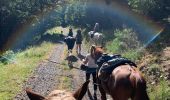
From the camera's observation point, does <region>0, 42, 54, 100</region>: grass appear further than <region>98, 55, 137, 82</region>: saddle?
Yes

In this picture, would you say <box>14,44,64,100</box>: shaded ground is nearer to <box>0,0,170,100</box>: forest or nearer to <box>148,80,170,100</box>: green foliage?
<box>0,0,170,100</box>: forest

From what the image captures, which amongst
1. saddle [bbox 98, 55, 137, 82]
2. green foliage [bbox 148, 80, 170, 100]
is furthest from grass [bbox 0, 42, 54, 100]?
saddle [bbox 98, 55, 137, 82]

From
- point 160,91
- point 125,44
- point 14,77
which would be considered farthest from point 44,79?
point 125,44

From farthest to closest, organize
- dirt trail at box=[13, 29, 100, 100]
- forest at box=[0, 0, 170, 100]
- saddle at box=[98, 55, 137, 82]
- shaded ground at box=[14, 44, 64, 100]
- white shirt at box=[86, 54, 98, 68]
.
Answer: forest at box=[0, 0, 170, 100], dirt trail at box=[13, 29, 100, 100], shaded ground at box=[14, 44, 64, 100], white shirt at box=[86, 54, 98, 68], saddle at box=[98, 55, 137, 82]

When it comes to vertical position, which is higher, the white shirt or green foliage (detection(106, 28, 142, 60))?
the white shirt

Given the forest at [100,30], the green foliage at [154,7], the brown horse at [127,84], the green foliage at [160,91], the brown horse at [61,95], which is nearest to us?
the brown horse at [61,95]

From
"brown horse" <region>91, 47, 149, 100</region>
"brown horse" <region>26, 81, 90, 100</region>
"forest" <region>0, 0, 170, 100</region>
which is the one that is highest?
"brown horse" <region>26, 81, 90, 100</region>

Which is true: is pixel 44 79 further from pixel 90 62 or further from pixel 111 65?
pixel 111 65

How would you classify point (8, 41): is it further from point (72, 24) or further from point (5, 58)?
Result: point (5, 58)

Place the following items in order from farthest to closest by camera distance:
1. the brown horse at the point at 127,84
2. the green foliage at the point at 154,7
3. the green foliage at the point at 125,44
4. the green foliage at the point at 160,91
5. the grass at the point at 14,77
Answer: the green foliage at the point at 154,7
the green foliage at the point at 125,44
the grass at the point at 14,77
the green foliage at the point at 160,91
the brown horse at the point at 127,84

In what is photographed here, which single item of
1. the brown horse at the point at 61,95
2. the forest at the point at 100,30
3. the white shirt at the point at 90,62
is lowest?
the forest at the point at 100,30

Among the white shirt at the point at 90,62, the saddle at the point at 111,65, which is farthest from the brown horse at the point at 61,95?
the white shirt at the point at 90,62

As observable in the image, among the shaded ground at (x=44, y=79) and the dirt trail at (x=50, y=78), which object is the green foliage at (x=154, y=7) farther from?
the shaded ground at (x=44, y=79)

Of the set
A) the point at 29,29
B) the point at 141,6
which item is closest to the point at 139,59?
the point at 141,6
